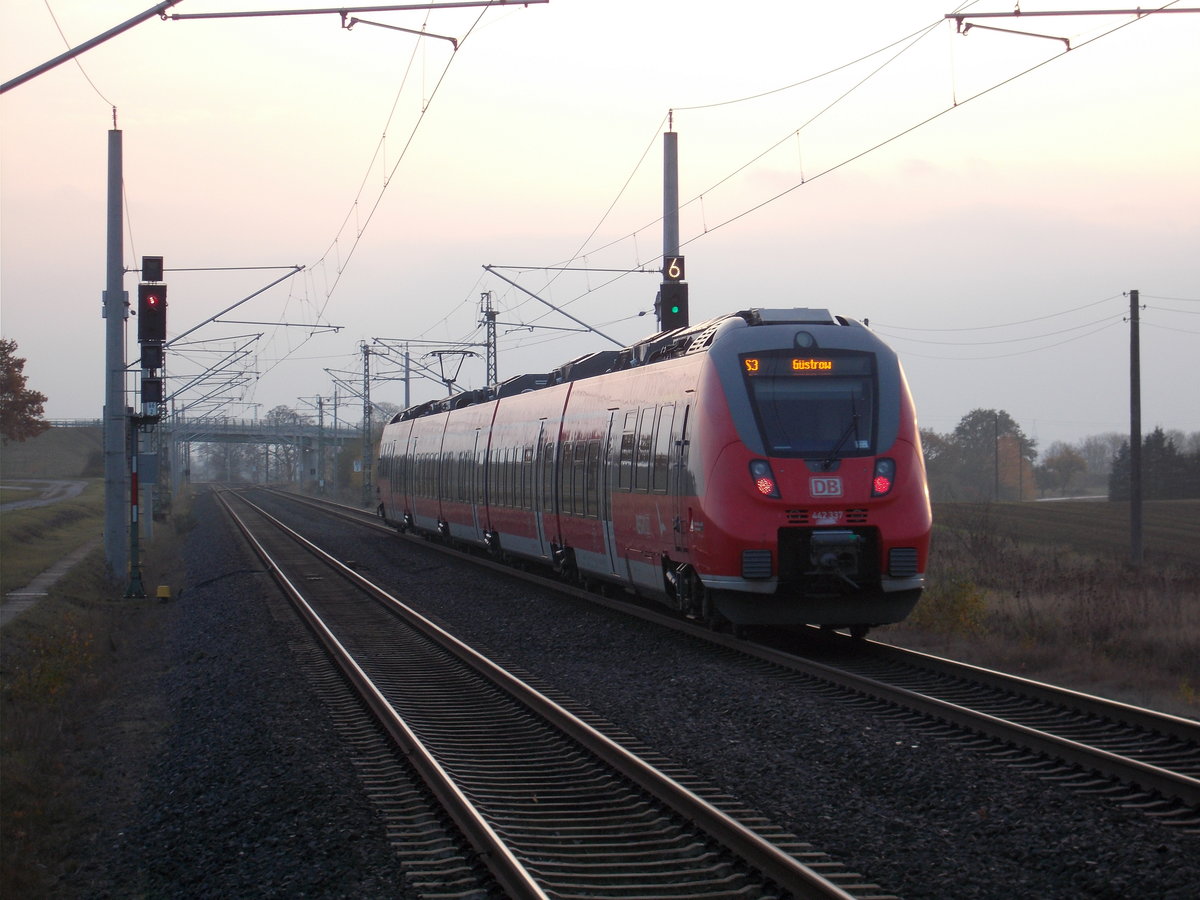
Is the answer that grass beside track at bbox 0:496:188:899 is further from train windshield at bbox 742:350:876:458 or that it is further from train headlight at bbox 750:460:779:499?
train windshield at bbox 742:350:876:458

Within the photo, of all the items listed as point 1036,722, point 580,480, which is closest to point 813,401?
point 1036,722

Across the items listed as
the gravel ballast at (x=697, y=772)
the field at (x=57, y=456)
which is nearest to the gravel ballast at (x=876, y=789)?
the gravel ballast at (x=697, y=772)

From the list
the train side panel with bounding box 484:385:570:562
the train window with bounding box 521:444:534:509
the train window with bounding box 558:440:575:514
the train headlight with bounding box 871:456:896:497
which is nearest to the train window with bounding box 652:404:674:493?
the train headlight with bounding box 871:456:896:497

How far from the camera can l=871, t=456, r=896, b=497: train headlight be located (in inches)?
489

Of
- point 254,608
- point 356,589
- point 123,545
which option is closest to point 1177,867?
point 254,608

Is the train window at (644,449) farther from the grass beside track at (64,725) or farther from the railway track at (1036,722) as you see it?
the grass beside track at (64,725)

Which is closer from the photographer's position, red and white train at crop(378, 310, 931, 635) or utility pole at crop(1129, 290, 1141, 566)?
red and white train at crop(378, 310, 931, 635)

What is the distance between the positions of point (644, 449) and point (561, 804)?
26.4 ft

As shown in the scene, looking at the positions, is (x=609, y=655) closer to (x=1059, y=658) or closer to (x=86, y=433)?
(x=1059, y=658)

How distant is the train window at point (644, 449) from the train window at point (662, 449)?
0.83 feet

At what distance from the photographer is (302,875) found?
6.07 metres

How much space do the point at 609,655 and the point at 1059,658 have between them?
4.59m

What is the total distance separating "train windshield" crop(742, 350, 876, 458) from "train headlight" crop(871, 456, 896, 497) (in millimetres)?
183

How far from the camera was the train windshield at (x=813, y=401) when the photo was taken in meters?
12.5
